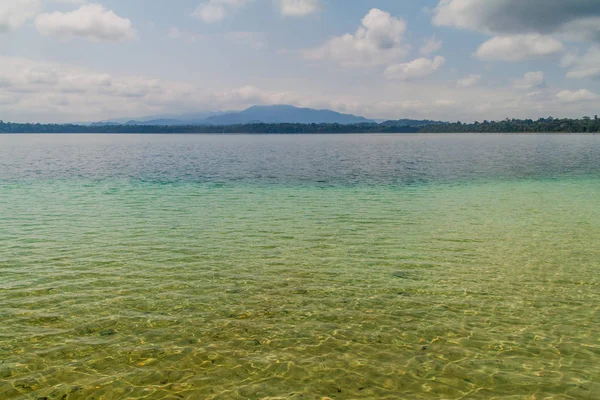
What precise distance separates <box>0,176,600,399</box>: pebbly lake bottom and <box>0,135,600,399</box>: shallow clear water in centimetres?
6

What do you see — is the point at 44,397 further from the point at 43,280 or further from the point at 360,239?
the point at 360,239

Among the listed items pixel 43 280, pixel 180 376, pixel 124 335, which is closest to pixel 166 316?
pixel 124 335

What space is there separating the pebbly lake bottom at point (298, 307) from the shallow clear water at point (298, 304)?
0.06m

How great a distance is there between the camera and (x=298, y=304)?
43.4 feet

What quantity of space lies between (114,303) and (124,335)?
2347 mm

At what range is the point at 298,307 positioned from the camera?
13.0 meters

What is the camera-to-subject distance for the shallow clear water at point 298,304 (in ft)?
30.5

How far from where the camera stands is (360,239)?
2177 centimetres

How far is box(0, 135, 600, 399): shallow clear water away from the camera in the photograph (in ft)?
30.5

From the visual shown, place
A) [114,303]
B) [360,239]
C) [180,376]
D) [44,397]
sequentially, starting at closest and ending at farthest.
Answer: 1. [44,397]
2. [180,376]
3. [114,303]
4. [360,239]

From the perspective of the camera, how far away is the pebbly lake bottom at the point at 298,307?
30.4 feet

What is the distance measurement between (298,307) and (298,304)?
0.75 feet

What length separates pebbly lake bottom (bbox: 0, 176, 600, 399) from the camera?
927 centimetres

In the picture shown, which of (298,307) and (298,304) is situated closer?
(298,307)
